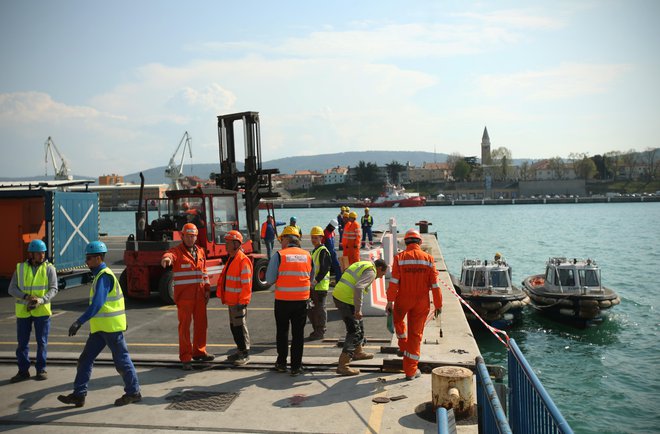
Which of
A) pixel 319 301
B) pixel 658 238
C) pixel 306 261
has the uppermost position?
pixel 306 261

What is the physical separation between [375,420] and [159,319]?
6.82 m

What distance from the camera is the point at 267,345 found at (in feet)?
30.9

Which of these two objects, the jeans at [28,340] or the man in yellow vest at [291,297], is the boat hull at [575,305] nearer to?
the man in yellow vest at [291,297]

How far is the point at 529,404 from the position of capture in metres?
4.29

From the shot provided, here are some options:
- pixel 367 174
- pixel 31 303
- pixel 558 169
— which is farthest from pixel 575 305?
pixel 558 169

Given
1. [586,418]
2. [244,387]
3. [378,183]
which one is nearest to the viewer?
[244,387]

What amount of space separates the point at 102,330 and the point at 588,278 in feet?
54.8

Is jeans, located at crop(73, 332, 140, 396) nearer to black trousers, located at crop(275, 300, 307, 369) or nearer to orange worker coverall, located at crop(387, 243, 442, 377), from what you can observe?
black trousers, located at crop(275, 300, 307, 369)

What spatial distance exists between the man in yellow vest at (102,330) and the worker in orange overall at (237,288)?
1711 millimetres

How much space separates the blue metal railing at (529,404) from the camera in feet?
11.6

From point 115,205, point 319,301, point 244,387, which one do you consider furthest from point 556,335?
point 115,205

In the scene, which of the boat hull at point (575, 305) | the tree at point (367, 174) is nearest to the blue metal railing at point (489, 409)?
the boat hull at point (575, 305)

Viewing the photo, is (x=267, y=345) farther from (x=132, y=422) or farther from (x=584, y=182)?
(x=584, y=182)

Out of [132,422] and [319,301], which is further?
[319,301]
